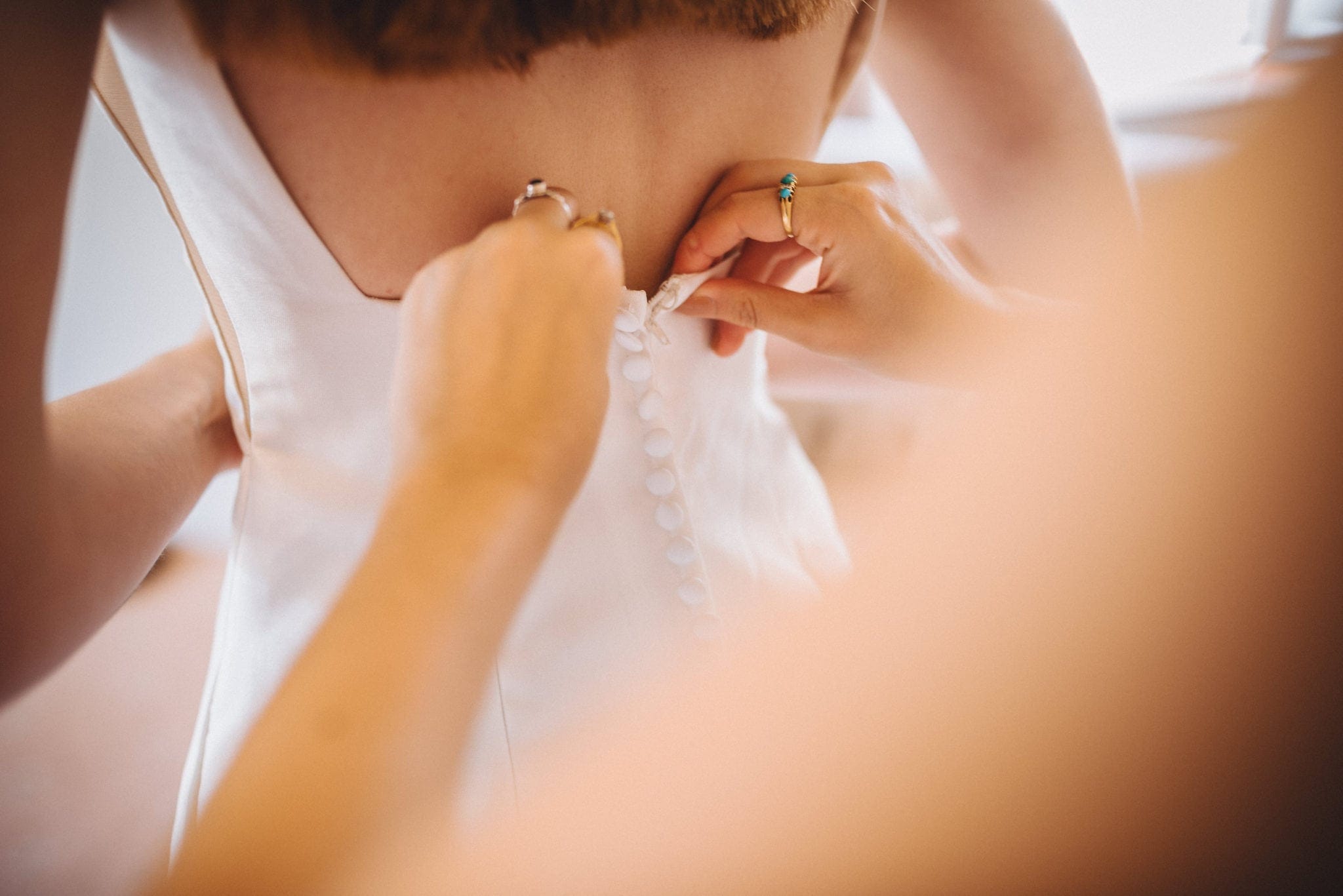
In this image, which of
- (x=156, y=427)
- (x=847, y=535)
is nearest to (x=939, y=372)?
(x=847, y=535)

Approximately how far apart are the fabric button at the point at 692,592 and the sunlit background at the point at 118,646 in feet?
2.39

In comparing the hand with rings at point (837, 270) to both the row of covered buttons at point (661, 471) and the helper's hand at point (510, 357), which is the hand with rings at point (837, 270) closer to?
the row of covered buttons at point (661, 471)

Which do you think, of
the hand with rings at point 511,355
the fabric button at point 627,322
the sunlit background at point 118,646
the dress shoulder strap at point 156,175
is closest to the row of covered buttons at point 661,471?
the fabric button at point 627,322

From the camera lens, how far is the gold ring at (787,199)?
1.74 feet

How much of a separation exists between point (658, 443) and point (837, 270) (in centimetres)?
20

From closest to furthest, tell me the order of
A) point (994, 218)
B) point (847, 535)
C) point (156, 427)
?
point (156, 427) < point (994, 218) < point (847, 535)

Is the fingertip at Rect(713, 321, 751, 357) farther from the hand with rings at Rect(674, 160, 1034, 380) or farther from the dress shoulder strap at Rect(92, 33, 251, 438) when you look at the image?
the dress shoulder strap at Rect(92, 33, 251, 438)

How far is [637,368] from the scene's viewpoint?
54 centimetres

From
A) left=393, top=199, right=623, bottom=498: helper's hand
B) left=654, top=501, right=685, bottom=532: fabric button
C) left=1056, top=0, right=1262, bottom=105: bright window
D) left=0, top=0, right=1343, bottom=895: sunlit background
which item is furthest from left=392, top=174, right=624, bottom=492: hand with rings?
left=1056, top=0, right=1262, bottom=105: bright window

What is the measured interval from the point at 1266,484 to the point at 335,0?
0.51m

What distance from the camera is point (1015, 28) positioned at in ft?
2.57

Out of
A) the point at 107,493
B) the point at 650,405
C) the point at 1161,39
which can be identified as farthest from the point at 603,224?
the point at 1161,39

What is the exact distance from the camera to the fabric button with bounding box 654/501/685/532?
0.58m

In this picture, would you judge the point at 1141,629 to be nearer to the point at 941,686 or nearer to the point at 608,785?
the point at 941,686
